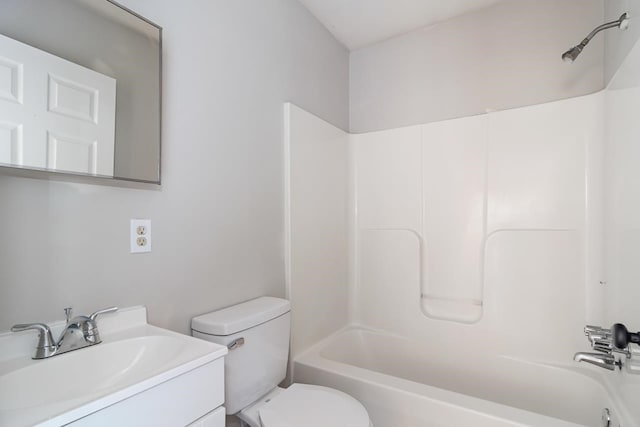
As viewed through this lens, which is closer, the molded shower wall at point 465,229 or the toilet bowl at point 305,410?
the toilet bowl at point 305,410

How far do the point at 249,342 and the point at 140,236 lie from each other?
1.96 ft

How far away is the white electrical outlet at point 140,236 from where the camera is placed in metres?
1.09

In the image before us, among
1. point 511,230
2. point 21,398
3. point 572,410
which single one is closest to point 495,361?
point 572,410

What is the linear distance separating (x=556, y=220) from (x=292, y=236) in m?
1.54

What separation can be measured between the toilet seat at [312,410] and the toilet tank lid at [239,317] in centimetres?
34

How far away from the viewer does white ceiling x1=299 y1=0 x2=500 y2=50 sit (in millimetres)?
1991

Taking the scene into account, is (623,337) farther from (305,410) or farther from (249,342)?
(249,342)

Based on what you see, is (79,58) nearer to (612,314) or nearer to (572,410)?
(612,314)

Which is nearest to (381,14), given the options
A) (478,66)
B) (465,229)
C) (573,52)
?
(478,66)

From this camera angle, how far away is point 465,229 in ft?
6.77

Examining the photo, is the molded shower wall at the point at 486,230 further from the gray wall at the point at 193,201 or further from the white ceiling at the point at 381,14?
the gray wall at the point at 193,201

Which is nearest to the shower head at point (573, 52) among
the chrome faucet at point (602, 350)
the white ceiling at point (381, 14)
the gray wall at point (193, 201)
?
the white ceiling at point (381, 14)

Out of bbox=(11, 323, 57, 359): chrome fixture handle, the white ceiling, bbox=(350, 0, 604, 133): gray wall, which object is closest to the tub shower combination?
bbox=(350, 0, 604, 133): gray wall

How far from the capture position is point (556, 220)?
1.81 metres
